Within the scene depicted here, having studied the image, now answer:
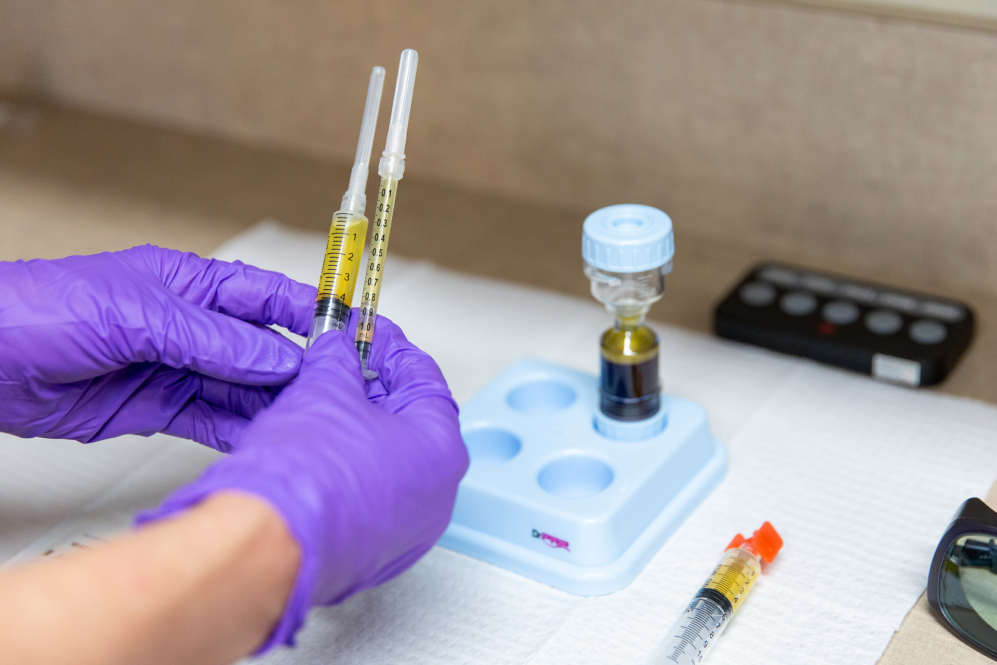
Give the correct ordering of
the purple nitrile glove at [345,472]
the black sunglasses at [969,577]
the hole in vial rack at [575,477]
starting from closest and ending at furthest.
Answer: the purple nitrile glove at [345,472], the black sunglasses at [969,577], the hole in vial rack at [575,477]

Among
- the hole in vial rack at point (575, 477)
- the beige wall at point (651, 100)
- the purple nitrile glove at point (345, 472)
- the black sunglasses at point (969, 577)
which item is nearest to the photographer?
the purple nitrile glove at point (345, 472)

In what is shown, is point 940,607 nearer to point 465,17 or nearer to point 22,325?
point 22,325

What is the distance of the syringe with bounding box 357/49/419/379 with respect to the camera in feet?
2.01

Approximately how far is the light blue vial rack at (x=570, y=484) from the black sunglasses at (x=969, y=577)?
0.18 meters

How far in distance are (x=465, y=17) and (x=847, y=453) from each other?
2.23 feet

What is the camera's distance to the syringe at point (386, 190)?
611 mm

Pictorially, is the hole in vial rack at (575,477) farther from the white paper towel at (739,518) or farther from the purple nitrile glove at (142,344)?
the purple nitrile glove at (142,344)

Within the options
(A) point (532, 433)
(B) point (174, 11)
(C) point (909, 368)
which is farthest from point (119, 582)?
(B) point (174, 11)

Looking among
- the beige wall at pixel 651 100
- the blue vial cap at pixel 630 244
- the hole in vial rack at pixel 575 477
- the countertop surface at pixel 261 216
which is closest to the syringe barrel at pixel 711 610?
the hole in vial rack at pixel 575 477

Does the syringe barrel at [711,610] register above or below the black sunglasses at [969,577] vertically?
below

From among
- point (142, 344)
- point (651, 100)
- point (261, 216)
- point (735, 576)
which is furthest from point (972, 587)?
point (261, 216)

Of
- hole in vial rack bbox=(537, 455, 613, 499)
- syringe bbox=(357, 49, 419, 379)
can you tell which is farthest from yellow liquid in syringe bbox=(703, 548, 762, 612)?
syringe bbox=(357, 49, 419, 379)

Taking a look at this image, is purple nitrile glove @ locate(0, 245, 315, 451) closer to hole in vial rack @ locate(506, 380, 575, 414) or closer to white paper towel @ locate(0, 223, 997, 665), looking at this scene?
white paper towel @ locate(0, 223, 997, 665)

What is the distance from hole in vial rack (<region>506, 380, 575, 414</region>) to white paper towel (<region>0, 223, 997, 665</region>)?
7cm
